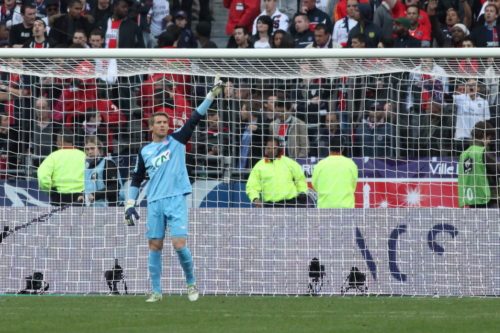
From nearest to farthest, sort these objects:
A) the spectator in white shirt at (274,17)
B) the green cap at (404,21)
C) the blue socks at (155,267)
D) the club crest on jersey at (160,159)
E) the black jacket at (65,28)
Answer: the club crest on jersey at (160,159) → the blue socks at (155,267) → the green cap at (404,21) → the black jacket at (65,28) → the spectator in white shirt at (274,17)

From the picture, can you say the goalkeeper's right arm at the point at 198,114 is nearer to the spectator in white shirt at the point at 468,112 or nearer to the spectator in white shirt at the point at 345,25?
the spectator in white shirt at the point at 468,112

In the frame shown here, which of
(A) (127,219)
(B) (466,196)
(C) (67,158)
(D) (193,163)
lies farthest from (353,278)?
(C) (67,158)

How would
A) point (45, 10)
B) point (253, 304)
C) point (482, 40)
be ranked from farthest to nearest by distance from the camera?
point (45, 10)
point (482, 40)
point (253, 304)

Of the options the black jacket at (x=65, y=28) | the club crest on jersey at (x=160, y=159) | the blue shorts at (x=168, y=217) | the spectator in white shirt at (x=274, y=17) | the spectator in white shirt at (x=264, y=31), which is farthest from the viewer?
the spectator in white shirt at (x=274, y=17)

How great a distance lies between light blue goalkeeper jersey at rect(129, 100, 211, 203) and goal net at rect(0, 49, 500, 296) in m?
1.61

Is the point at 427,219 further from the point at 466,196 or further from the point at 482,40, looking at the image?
the point at 482,40

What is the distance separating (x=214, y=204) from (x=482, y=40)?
6430 mm

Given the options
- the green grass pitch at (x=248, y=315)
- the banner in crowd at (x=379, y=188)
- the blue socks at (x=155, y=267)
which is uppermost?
the banner in crowd at (x=379, y=188)

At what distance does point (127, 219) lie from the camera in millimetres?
9250

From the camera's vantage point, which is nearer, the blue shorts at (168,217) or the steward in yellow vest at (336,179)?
the blue shorts at (168,217)

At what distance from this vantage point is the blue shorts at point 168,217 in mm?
9070

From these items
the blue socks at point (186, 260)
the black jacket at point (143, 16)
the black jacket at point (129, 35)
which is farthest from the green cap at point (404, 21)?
the blue socks at point (186, 260)

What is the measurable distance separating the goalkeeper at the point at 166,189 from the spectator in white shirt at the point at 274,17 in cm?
701

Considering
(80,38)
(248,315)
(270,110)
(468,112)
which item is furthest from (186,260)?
(80,38)
